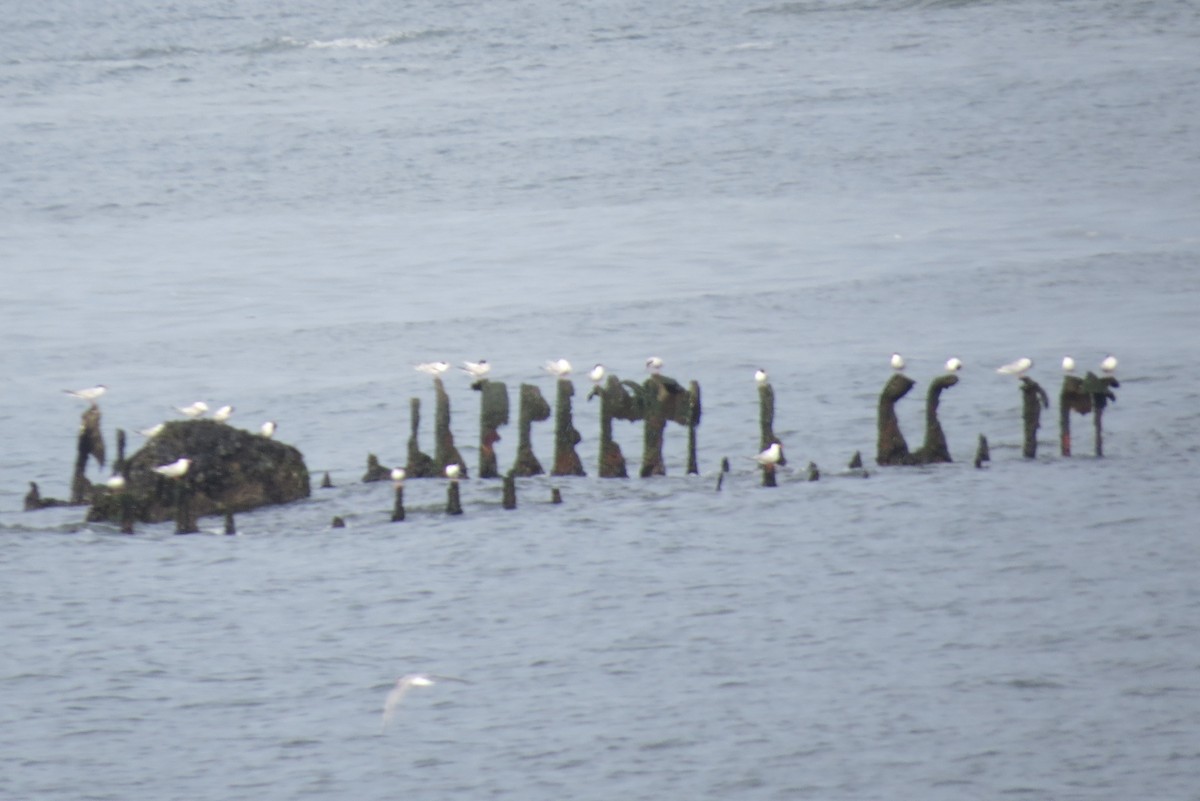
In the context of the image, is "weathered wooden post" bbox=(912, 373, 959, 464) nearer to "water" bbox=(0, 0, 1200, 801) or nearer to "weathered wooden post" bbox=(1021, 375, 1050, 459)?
"water" bbox=(0, 0, 1200, 801)

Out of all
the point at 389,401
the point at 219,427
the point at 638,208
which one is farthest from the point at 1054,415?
the point at 638,208

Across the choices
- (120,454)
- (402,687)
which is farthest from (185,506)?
(402,687)

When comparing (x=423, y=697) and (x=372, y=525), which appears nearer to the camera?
(x=423, y=697)

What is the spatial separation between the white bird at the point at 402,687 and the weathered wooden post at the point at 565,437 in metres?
6.29

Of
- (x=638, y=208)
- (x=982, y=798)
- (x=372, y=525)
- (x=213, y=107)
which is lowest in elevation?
(x=982, y=798)

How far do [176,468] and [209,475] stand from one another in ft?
5.83

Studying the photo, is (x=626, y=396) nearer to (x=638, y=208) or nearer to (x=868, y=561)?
(x=868, y=561)

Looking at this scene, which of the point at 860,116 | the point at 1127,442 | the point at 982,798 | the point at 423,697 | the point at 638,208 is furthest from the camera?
the point at 860,116

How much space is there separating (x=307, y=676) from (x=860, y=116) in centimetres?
7066

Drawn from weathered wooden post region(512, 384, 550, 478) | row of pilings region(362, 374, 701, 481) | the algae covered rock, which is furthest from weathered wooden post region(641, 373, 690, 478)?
the algae covered rock

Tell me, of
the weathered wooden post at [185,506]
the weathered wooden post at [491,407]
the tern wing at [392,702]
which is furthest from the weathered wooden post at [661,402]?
the tern wing at [392,702]

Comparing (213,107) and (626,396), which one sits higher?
(213,107)

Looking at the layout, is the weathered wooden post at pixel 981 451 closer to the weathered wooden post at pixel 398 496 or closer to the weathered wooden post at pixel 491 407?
the weathered wooden post at pixel 491 407

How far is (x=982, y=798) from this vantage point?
23344mm
